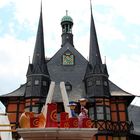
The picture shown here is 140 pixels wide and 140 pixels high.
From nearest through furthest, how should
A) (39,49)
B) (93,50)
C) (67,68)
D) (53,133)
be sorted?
(53,133)
(93,50)
(39,49)
(67,68)

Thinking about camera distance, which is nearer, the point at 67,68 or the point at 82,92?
the point at 82,92

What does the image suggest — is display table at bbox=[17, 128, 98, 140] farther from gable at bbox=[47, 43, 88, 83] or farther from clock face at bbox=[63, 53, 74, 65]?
clock face at bbox=[63, 53, 74, 65]

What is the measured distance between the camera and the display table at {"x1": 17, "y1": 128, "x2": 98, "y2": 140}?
282 inches

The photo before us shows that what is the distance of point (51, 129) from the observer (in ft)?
23.4

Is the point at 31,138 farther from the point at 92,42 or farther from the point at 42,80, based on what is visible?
the point at 92,42

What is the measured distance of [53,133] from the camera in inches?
282

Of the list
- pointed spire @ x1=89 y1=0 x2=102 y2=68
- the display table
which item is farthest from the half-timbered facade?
the display table

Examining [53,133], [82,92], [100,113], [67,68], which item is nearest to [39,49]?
[67,68]

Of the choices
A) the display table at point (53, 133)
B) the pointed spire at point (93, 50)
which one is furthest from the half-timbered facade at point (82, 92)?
the display table at point (53, 133)

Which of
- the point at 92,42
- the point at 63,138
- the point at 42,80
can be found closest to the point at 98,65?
the point at 92,42

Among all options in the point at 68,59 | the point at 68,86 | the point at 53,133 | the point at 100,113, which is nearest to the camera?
the point at 53,133

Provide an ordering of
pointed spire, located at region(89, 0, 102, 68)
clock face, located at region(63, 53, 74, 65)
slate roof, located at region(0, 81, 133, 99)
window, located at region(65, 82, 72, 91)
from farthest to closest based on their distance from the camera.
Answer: clock face, located at region(63, 53, 74, 65), pointed spire, located at region(89, 0, 102, 68), window, located at region(65, 82, 72, 91), slate roof, located at region(0, 81, 133, 99)

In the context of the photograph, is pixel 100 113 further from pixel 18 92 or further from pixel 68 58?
pixel 18 92

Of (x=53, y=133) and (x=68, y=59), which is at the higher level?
(x=68, y=59)
